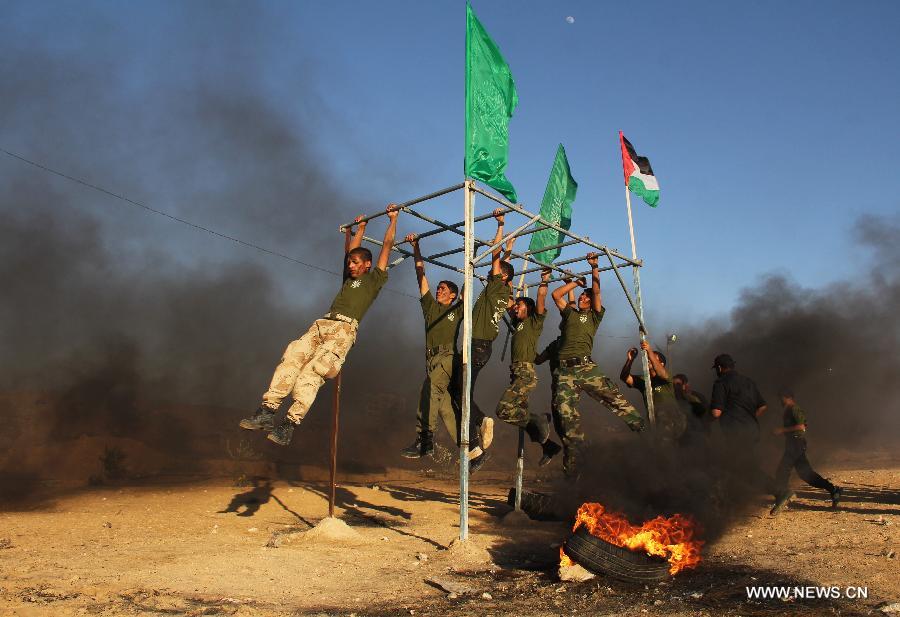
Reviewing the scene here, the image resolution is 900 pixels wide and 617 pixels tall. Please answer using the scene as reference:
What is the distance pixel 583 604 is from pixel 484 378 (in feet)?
112

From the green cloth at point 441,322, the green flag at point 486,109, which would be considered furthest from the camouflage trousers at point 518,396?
the green flag at point 486,109

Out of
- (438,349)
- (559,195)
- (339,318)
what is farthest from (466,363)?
(559,195)

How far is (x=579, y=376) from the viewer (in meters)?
9.20

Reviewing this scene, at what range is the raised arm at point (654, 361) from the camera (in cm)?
984

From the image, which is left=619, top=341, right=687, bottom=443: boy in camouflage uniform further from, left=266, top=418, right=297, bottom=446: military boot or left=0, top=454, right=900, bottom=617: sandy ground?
left=266, top=418, right=297, bottom=446: military boot

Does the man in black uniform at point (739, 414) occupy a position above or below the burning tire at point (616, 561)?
above

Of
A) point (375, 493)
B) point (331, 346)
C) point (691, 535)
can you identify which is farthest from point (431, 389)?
point (375, 493)

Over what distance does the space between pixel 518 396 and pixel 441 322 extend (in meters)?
1.51

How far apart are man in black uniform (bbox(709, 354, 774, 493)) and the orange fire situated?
3.89m

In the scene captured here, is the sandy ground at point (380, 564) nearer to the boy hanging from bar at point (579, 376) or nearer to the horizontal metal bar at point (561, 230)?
the boy hanging from bar at point (579, 376)

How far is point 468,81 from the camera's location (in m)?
7.61

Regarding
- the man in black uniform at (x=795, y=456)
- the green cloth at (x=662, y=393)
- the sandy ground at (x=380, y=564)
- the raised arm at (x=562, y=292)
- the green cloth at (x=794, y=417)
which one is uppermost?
the raised arm at (x=562, y=292)

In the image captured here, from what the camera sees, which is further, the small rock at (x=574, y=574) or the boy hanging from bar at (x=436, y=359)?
the boy hanging from bar at (x=436, y=359)

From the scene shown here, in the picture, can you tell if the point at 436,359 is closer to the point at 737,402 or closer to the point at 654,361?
the point at 654,361
